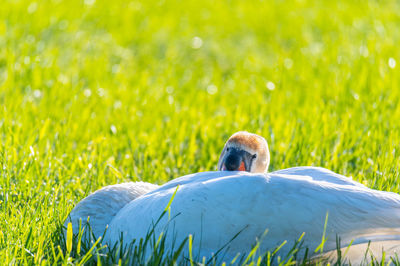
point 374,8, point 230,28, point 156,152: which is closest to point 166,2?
point 230,28

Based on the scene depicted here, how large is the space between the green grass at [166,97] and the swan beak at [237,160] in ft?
2.49

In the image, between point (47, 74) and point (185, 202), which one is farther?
point (47, 74)

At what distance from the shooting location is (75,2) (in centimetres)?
991

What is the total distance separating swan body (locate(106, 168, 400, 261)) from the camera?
2.45 m

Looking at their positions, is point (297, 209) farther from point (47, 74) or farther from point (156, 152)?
point (47, 74)

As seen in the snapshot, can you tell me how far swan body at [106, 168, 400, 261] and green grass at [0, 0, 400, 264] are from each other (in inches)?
22.1

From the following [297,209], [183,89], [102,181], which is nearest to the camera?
[297,209]

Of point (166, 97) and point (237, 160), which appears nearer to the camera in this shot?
point (237, 160)

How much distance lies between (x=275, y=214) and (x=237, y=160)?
4.43 feet

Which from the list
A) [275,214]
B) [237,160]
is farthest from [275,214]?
[237,160]

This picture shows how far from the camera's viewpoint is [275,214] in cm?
247

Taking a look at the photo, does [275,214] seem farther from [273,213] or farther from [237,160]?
[237,160]

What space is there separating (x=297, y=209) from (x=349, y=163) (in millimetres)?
2399

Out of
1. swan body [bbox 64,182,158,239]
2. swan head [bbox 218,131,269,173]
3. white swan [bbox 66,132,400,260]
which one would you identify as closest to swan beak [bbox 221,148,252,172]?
swan head [bbox 218,131,269,173]
